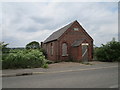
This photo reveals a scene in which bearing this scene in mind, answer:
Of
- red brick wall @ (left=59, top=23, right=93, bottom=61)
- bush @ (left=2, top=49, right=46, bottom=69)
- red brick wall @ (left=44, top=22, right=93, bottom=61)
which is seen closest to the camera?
bush @ (left=2, top=49, right=46, bottom=69)

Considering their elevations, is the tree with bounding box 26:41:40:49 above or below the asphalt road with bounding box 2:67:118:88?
above

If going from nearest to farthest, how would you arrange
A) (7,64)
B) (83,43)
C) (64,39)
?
(7,64) → (83,43) → (64,39)

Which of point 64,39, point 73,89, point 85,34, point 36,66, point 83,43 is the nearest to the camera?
point 73,89

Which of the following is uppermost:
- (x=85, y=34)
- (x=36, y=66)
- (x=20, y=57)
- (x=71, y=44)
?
(x=85, y=34)

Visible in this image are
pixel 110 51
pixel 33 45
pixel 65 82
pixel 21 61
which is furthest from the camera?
pixel 33 45

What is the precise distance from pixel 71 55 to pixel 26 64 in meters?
10.9

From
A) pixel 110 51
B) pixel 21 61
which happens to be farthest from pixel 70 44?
pixel 21 61

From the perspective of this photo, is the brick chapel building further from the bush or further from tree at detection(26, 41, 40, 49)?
tree at detection(26, 41, 40, 49)

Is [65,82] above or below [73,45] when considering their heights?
below

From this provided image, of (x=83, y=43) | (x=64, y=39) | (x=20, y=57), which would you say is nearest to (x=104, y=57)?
(x=83, y=43)

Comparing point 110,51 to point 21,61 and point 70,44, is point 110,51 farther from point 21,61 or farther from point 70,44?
point 21,61

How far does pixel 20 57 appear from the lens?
13.1 m

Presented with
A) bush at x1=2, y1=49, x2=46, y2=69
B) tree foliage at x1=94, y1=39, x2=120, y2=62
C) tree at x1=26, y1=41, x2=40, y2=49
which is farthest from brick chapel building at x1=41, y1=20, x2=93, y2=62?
tree at x1=26, y1=41, x2=40, y2=49

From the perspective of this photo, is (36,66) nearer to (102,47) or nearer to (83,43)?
(83,43)
